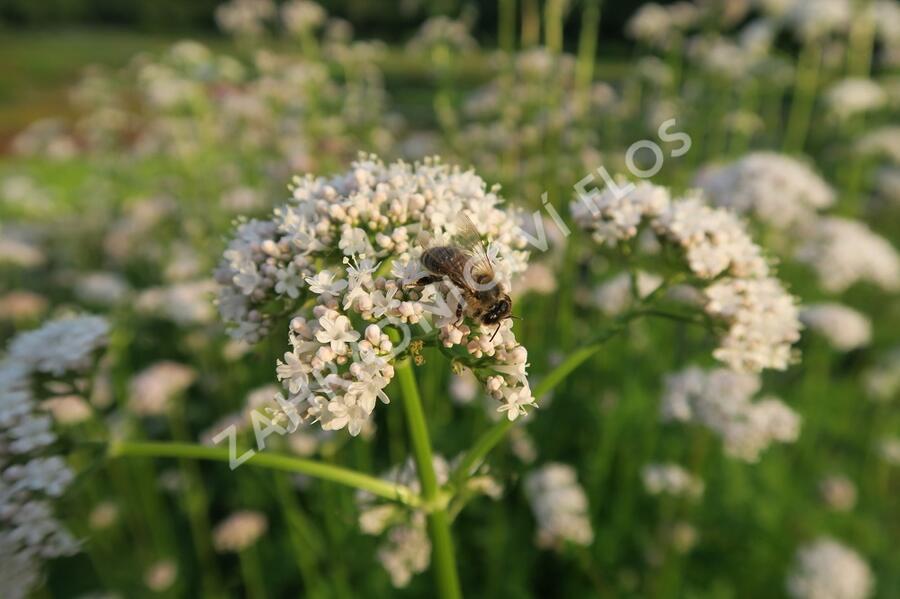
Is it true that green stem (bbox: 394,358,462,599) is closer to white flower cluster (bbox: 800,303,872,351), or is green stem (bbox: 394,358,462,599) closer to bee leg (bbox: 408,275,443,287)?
bee leg (bbox: 408,275,443,287)

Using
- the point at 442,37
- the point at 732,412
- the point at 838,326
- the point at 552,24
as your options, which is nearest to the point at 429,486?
the point at 732,412

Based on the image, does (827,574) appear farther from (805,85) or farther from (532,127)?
(805,85)

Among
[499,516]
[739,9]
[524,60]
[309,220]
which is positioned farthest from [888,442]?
[309,220]

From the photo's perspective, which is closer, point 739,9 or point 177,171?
point 739,9

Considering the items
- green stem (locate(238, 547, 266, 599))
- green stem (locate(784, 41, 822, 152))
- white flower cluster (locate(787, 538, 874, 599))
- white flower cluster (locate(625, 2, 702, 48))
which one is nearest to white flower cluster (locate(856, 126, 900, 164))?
green stem (locate(784, 41, 822, 152))

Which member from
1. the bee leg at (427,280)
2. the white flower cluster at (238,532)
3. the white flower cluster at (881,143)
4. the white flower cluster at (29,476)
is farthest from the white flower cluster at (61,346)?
the white flower cluster at (881,143)

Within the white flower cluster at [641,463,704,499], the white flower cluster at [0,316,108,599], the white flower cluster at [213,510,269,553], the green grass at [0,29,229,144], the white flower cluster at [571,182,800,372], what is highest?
the white flower cluster at [571,182,800,372]

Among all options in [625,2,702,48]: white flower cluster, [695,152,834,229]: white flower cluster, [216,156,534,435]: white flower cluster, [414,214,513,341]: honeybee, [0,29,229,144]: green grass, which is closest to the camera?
[216,156,534,435]: white flower cluster

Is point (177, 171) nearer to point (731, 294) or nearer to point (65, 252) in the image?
point (65, 252)
